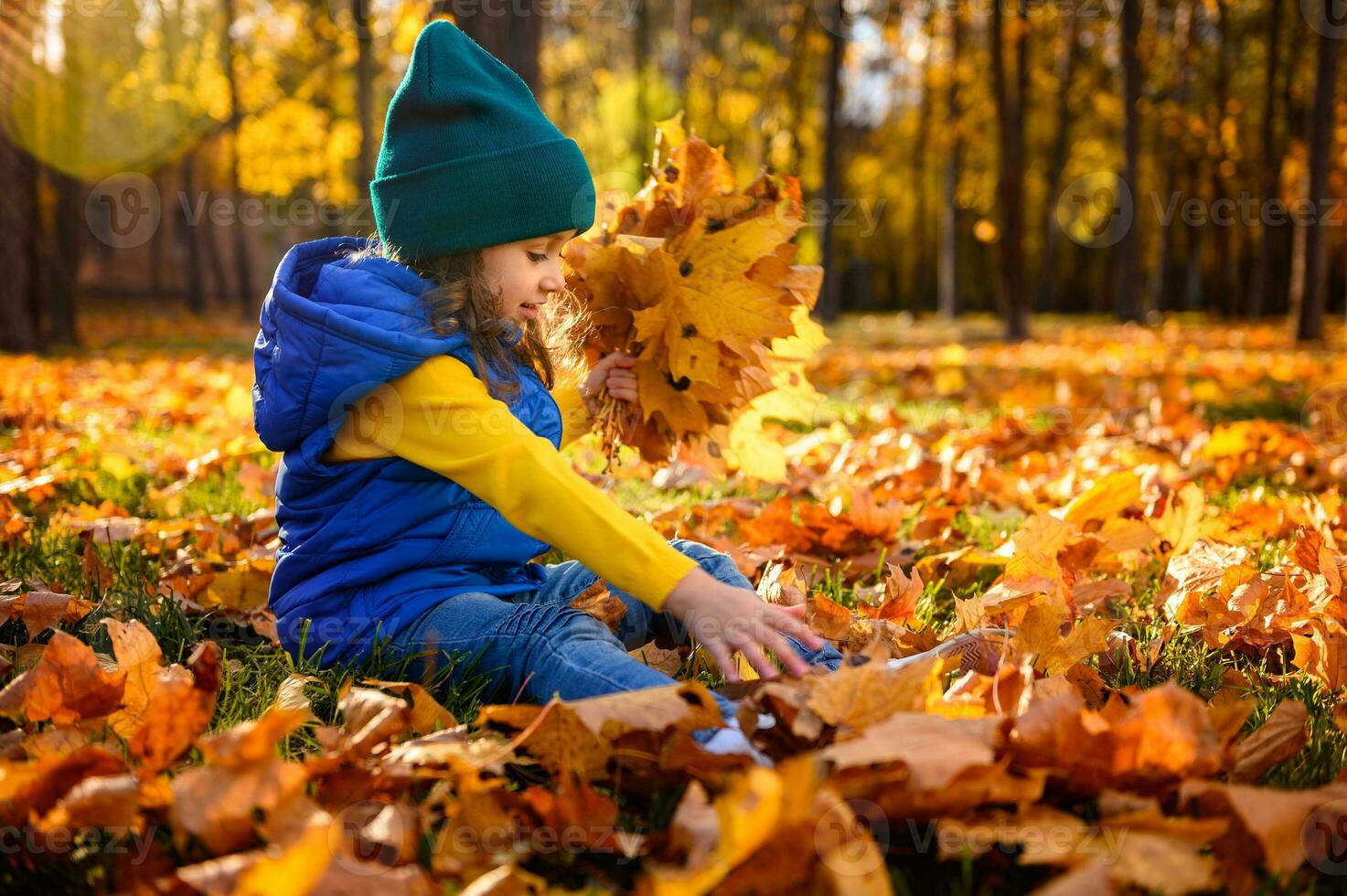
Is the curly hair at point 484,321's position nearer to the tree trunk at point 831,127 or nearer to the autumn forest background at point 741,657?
the autumn forest background at point 741,657

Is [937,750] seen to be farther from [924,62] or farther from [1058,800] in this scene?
[924,62]

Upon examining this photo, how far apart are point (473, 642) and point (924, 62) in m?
18.8

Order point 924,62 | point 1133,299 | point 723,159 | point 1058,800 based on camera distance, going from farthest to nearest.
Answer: point 924,62 < point 1133,299 < point 723,159 < point 1058,800

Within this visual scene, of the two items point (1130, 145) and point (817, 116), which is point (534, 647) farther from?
point (817, 116)

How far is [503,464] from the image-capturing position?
171cm

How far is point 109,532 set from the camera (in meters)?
2.76

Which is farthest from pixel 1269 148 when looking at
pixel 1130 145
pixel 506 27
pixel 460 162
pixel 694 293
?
pixel 460 162

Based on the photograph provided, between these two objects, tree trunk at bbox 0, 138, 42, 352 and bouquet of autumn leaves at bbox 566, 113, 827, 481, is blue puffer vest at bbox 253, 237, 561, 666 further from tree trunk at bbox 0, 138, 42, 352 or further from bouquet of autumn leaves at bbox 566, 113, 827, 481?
tree trunk at bbox 0, 138, 42, 352

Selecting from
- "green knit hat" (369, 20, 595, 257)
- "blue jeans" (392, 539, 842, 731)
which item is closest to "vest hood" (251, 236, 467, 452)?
"green knit hat" (369, 20, 595, 257)

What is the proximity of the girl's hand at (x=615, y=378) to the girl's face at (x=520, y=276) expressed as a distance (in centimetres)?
43

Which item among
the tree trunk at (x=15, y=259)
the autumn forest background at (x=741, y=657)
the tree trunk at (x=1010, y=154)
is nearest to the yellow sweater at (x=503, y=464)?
the autumn forest background at (x=741, y=657)

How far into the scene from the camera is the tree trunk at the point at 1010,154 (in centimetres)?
1140

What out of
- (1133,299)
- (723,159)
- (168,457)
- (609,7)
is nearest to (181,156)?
(609,7)

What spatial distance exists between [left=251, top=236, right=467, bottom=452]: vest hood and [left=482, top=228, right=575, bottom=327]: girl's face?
0.13 metres
